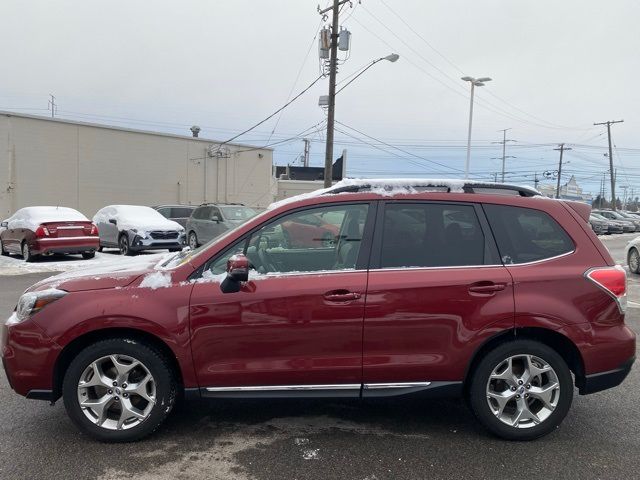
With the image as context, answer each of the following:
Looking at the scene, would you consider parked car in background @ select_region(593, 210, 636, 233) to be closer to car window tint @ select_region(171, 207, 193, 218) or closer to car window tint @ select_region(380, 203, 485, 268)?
car window tint @ select_region(171, 207, 193, 218)

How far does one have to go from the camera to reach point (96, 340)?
11.6ft

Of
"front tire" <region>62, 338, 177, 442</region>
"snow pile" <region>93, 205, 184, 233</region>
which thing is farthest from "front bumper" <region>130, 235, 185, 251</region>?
"front tire" <region>62, 338, 177, 442</region>

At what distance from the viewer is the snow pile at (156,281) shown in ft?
11.5

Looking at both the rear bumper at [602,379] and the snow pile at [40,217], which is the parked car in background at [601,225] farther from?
the rear bumper at [602,379]

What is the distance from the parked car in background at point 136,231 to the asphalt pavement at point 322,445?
11.6 metres

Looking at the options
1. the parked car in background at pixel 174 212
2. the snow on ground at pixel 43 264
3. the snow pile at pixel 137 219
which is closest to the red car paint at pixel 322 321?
the snow on ground at pixel 43 264

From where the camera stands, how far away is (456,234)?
147 inches

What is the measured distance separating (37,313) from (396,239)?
2475mm

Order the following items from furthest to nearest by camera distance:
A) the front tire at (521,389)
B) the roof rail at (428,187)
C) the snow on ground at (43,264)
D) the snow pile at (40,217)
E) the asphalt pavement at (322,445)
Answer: the snow pile at (40,217) < the snow on ground at (43,264) < the roof rail at (428,187) < the front tire at (521,389) < the asphalt pavement at (322,445)

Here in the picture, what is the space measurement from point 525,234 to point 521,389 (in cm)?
108

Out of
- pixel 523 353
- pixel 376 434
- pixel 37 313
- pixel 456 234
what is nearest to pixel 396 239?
pixel 456 234

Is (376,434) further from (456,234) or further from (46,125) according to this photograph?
(46,125)

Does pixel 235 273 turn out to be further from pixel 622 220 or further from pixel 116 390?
pixel 622 220

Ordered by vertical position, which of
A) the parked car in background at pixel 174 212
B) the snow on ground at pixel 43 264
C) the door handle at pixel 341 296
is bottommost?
the snow on ground at pixel 43 264
